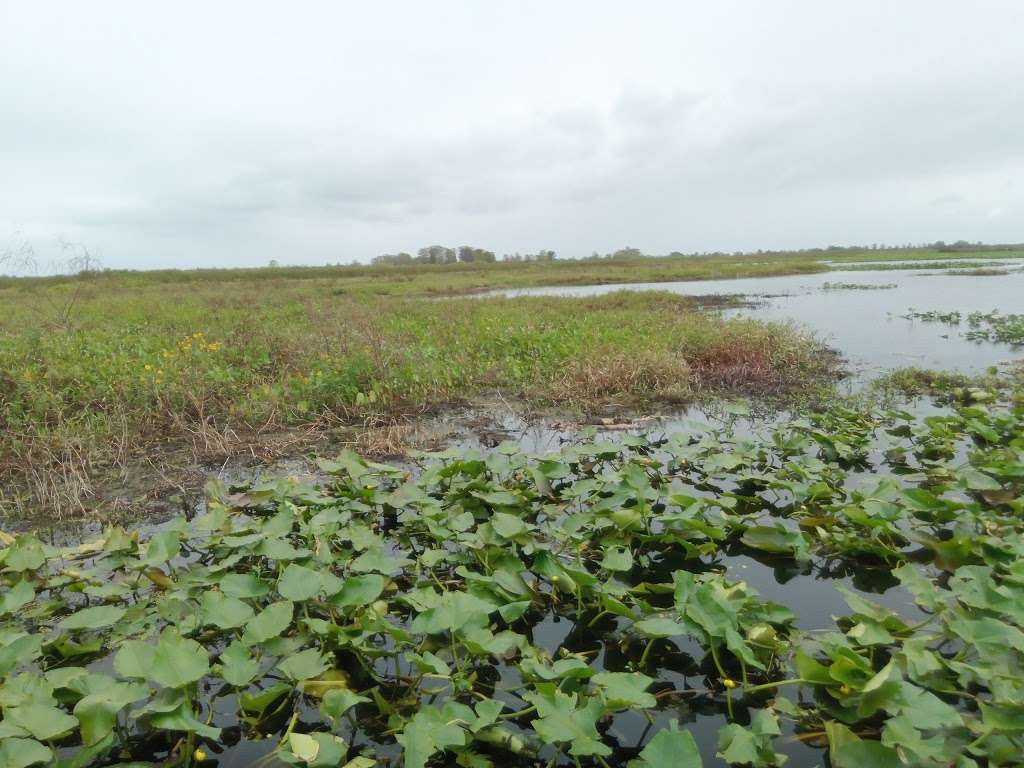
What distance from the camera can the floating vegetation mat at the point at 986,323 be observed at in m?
10.2

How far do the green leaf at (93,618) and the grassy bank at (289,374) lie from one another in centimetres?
211

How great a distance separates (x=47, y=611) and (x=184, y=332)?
25.4 feet

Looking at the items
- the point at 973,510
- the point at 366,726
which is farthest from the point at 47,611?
the point at 973,510

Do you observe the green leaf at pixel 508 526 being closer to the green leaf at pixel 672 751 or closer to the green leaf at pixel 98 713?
the green leaf at pixel 672 751

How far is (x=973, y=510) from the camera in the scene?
3.07m

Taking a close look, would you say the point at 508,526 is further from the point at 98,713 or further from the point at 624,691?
the point at 98,713

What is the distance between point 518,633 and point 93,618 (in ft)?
5.46

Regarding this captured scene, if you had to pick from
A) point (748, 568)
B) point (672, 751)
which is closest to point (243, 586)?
point (672, 751)

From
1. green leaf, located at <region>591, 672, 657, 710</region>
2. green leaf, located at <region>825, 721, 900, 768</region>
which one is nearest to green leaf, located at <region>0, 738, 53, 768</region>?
green leaf, located at <region>591, 672, 657, 710</region>

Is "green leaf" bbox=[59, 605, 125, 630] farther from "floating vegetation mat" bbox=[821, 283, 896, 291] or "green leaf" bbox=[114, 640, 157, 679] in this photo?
"floating vegetation mat" bbox=[821, 283, 896, 291]

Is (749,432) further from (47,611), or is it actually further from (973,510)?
(47,611)

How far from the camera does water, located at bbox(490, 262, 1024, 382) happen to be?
8.77 m

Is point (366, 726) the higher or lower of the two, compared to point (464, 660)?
lower

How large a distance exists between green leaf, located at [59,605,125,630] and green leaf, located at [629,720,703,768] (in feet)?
6.67
